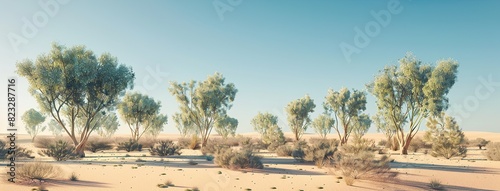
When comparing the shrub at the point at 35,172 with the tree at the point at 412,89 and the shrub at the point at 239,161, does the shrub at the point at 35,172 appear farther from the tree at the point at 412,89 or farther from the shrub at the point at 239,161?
the tree at the point at 412,89

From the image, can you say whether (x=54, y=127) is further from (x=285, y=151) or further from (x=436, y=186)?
(x=436, y=186)

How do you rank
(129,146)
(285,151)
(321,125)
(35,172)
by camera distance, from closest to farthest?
(35,172) → (285,151) → (129,146) → (321,125)

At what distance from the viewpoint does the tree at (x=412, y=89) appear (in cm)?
3384

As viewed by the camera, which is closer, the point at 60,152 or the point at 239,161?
the point at 239,161

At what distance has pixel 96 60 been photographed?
28.6m

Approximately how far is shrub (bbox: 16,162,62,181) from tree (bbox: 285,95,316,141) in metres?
46.1

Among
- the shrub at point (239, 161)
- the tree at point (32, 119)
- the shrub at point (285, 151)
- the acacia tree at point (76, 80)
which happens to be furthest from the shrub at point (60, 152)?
the tree at point (32, 119)

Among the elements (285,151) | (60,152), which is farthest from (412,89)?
(60,152)

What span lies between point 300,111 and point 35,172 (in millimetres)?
47038

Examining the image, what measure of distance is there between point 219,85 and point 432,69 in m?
27.1

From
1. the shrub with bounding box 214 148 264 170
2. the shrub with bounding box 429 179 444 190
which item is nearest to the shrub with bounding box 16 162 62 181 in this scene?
the shrub with bounding box 214 148 264 170

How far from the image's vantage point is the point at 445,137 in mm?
31688

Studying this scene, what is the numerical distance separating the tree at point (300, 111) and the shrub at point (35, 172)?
4608 cm

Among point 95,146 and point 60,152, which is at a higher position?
point 60,152
